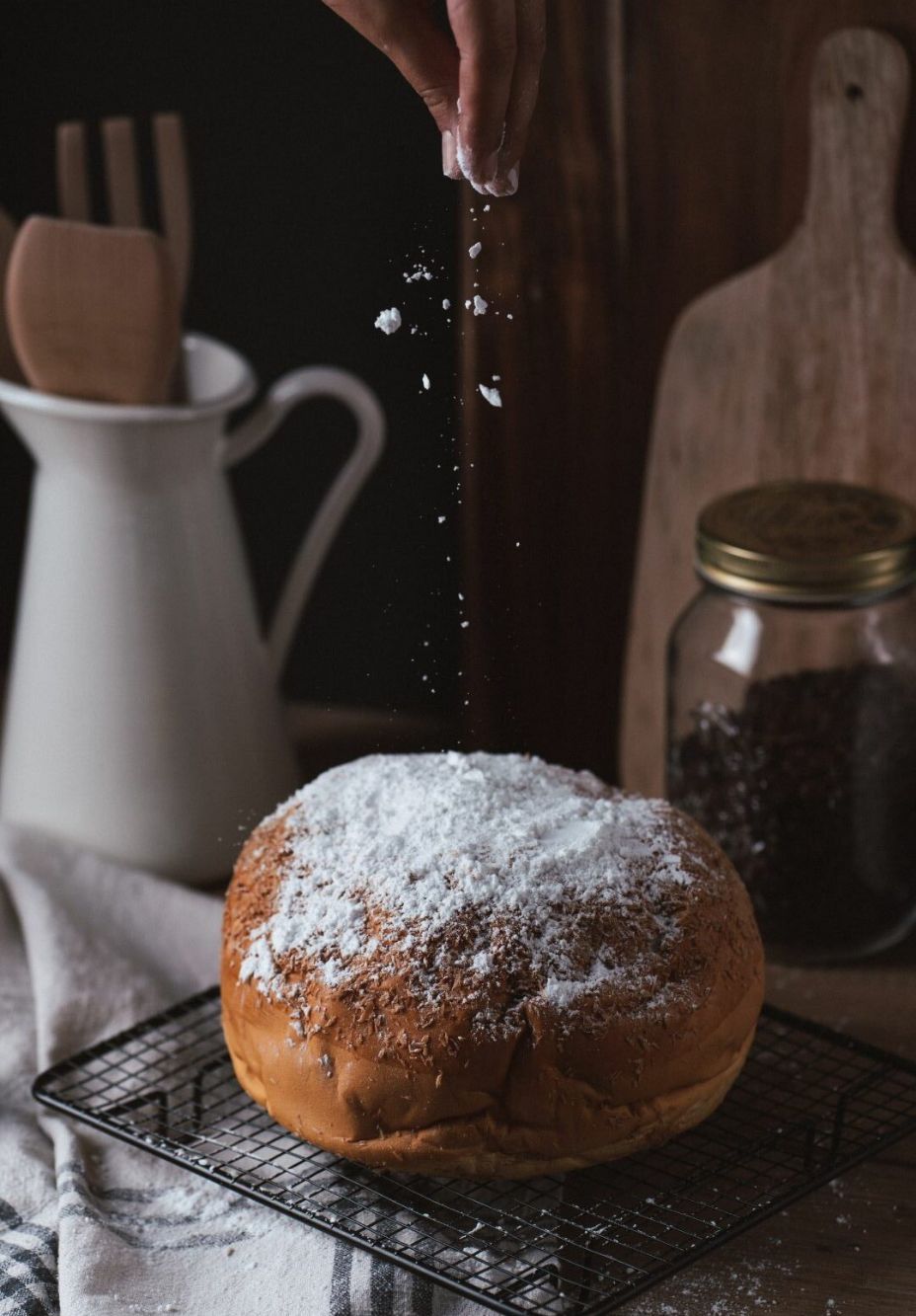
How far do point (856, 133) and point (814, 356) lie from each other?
0.51ft

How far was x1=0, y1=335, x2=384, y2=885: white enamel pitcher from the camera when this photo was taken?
43.6 inches

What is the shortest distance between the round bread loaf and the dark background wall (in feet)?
1.20

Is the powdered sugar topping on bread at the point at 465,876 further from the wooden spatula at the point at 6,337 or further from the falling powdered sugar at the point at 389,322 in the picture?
the wooden spatula at the point at 6,337

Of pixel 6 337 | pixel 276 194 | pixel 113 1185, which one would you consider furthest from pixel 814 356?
pixel 113 1185

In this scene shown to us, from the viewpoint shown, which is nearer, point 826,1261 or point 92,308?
point 826,1261

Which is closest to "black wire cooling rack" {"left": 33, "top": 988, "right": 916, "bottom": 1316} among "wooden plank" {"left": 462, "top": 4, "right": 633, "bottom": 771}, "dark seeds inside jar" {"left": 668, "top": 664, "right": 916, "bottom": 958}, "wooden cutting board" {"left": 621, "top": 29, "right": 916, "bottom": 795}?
"dark seeds inside jar" {"left": 668, "top": 664, "right": 916, "bottom": 958}

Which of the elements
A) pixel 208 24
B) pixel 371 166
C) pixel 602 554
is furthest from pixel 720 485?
pixel 208 24

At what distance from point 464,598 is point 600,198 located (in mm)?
330

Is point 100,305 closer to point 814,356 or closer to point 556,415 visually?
point 556,415

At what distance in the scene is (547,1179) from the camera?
842mm

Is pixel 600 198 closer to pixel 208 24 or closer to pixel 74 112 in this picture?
pixel 208 24

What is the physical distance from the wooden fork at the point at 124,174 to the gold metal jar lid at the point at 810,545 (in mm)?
399

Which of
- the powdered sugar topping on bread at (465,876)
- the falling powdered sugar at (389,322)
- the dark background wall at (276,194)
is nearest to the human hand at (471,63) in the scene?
the falling powdered sugar at (389,322)

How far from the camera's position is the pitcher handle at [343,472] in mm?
1188
